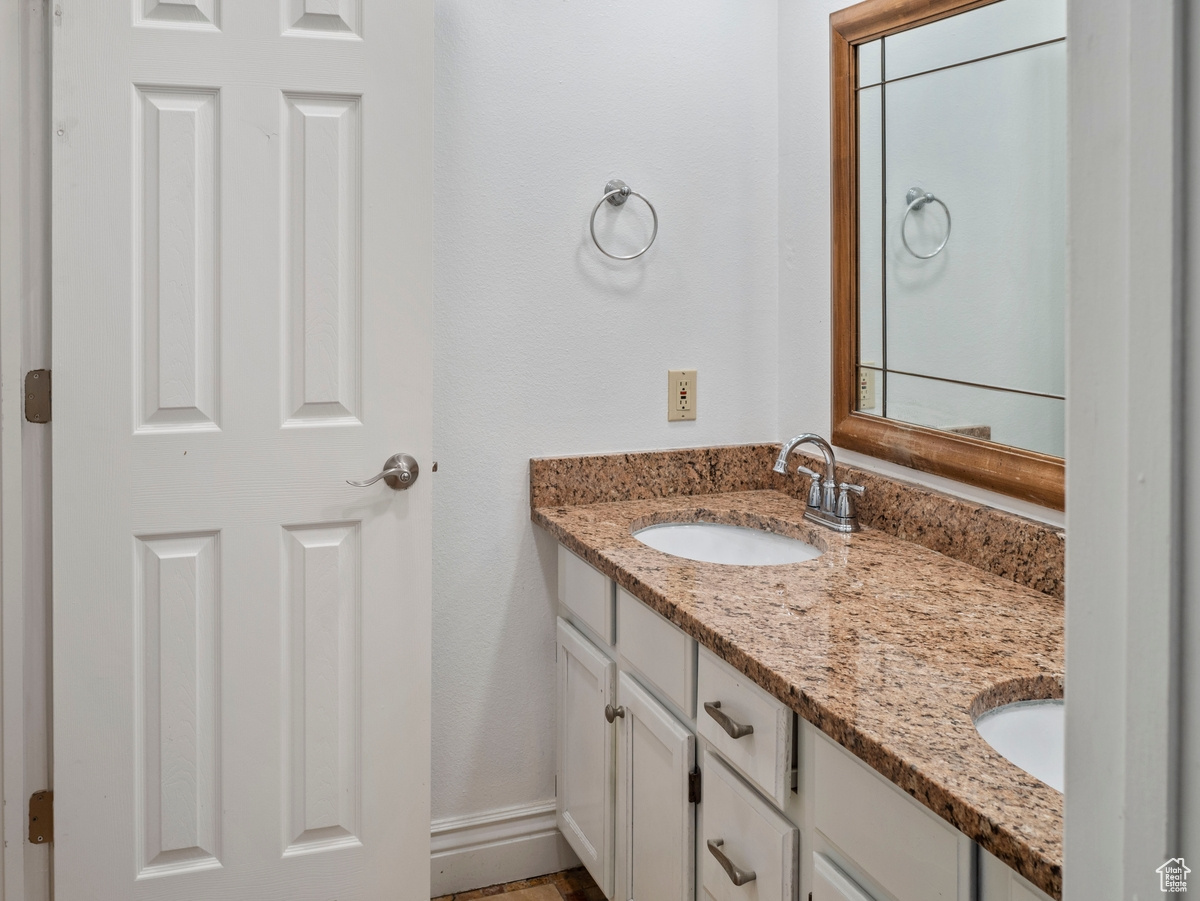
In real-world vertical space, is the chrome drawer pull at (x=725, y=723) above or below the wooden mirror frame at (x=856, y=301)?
below

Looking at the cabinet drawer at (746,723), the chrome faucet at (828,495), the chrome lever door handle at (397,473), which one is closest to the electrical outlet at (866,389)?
the chrome faucet at (828,495)

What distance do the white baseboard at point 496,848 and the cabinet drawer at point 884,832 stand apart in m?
1.17

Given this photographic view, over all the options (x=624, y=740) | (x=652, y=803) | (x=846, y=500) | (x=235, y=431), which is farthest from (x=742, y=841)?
(x=235, y=431)

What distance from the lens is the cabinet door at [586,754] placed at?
183cm

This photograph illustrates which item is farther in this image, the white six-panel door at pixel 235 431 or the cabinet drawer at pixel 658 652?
the white six-panel door at pixel 235 431

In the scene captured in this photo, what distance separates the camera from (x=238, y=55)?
1612 mm

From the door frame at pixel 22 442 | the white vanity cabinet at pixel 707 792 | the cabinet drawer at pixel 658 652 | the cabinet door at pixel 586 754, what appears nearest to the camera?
the white vanity cabinet at pixel 707 792

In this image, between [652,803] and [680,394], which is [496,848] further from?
[680,394]

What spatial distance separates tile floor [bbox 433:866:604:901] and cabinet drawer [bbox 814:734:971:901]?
1122 millimetres

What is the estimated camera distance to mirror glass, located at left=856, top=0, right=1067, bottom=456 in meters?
1.51

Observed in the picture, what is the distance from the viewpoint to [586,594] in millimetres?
1912

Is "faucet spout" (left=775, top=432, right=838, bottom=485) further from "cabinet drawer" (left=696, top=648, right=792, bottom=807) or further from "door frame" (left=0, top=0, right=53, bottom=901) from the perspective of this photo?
"door frame" (left=0, top=0, right=53, bottom=901)

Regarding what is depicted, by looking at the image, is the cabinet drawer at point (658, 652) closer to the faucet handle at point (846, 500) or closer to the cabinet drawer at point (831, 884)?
the cabinet drawer at point (831, 884)

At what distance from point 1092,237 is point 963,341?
141 cm
